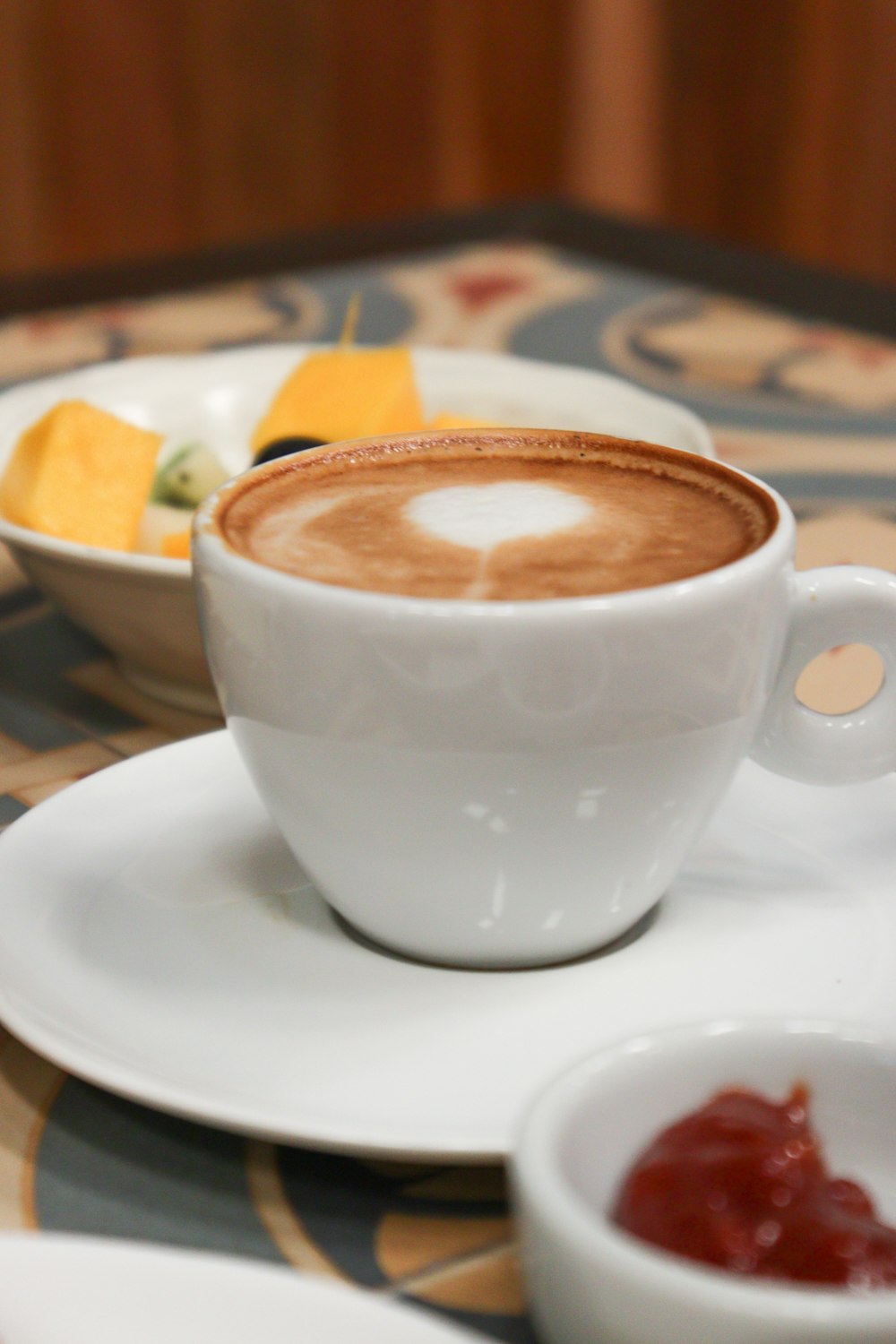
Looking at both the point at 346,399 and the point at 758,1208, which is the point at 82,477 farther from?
the point at 758,1208

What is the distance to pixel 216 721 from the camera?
36.3 inches

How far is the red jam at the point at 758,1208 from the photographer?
0.44m

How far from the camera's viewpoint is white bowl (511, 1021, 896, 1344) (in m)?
0.40

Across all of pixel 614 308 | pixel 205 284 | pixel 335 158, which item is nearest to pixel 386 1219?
pixel 614 308

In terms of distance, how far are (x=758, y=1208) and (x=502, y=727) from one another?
190mm

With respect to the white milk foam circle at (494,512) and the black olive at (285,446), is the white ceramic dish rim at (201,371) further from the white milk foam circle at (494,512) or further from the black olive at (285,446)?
the white milk foam circle at (494,512)

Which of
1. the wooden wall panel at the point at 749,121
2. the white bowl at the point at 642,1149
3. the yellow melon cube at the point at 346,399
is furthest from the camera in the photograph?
the wooden wall panel at the point at 749,121

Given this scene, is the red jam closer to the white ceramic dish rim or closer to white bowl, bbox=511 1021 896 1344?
white bowl, bbox=511 1021 896 1344

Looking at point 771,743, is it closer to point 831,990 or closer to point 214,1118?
point 831,990

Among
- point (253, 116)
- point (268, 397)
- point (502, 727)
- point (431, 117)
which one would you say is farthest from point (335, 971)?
point (431, 117)

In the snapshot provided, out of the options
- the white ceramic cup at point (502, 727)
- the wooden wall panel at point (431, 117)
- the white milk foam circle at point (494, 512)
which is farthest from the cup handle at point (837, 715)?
the wooden wall panel at point (431, 117)

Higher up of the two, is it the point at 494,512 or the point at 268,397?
the point at 494,512

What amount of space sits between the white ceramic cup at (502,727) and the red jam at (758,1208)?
0.50 feet

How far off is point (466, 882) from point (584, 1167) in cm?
16
